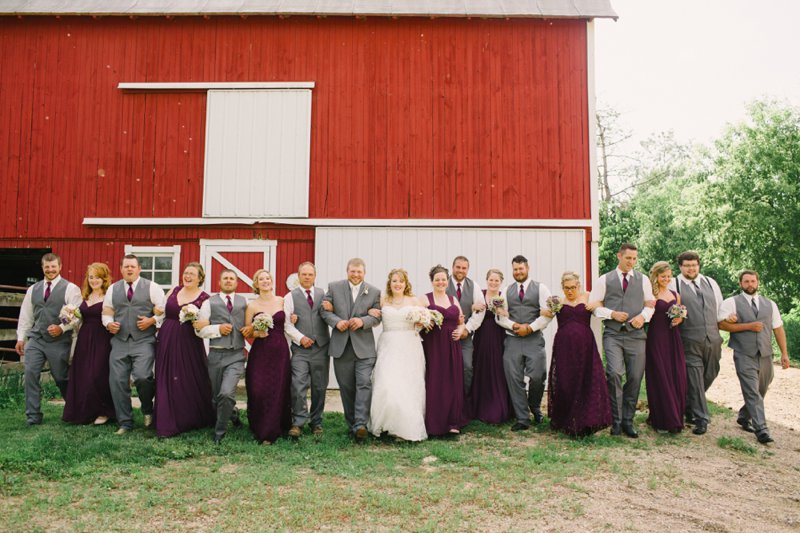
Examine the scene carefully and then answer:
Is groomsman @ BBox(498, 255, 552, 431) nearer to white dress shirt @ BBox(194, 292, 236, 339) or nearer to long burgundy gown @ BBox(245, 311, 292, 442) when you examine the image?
long burgundy gown @ BBox(245, 311, 292, 442)

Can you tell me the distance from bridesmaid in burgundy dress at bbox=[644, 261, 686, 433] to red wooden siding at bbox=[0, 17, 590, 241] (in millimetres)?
3748

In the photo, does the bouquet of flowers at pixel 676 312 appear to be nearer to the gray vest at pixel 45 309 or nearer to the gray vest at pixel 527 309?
the gray vest at pixel 527 309

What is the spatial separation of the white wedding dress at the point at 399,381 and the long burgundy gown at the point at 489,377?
1.08 meters

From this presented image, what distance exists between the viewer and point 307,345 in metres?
6.36

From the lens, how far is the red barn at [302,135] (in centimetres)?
1041

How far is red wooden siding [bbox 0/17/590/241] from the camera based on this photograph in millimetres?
10484

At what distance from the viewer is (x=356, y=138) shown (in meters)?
10.6

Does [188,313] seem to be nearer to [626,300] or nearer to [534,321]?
[534,321]

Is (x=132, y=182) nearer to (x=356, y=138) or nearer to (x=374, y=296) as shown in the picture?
(x=356, y=138)

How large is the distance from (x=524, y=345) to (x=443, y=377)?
1095mm

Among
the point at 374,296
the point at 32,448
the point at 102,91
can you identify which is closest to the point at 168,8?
the point at 102,91

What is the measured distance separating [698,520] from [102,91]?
35.9ft

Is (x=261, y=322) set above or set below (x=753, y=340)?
above

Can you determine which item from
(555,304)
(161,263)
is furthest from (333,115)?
(555,304)
